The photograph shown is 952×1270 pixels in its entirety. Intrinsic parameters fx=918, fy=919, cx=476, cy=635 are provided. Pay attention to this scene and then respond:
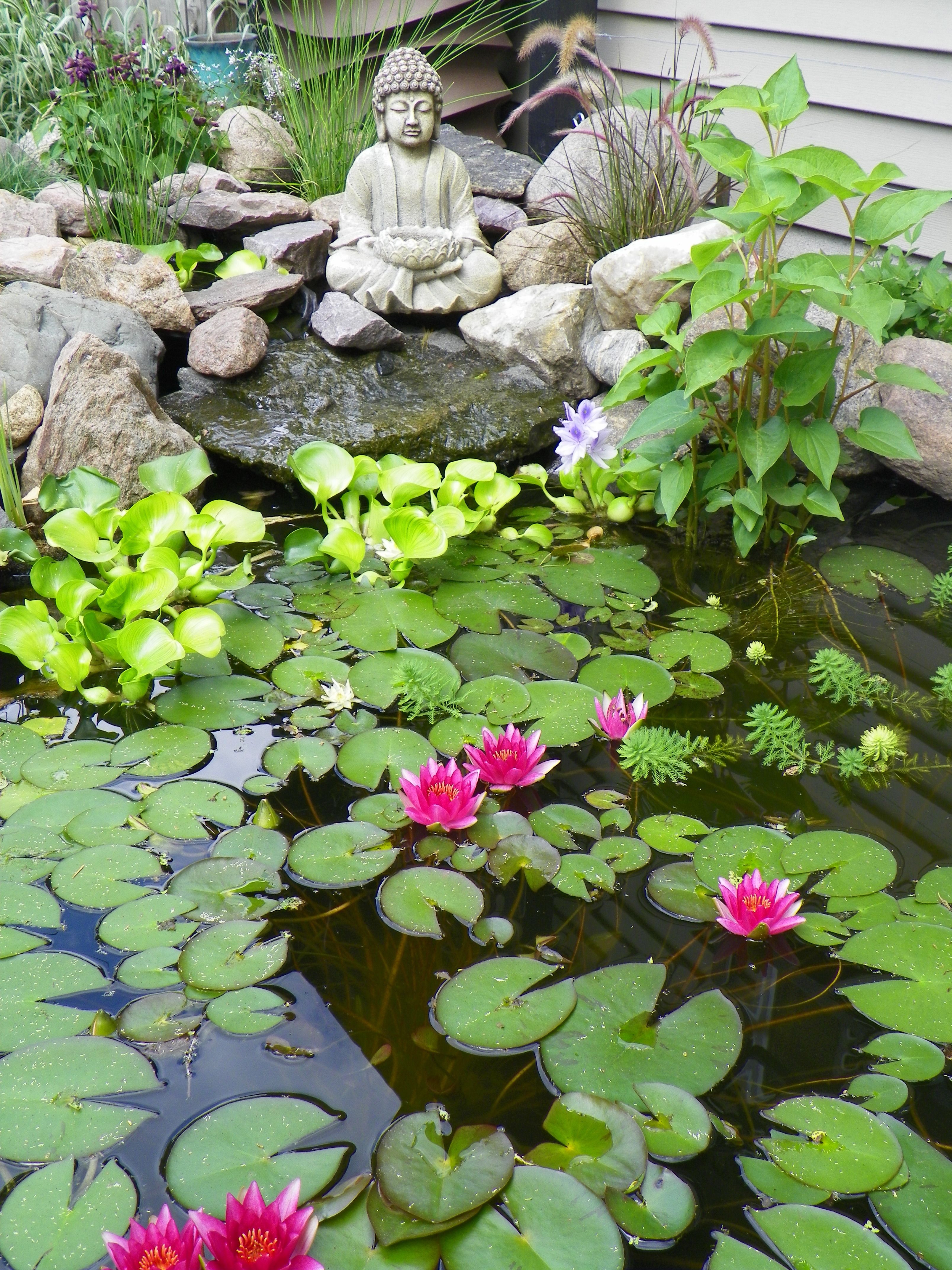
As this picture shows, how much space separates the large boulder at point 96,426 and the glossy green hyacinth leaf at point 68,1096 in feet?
5.55

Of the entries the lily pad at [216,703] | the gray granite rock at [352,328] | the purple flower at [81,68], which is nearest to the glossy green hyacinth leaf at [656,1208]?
the lily pad at [216,703]

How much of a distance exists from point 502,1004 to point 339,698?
0.81 meters

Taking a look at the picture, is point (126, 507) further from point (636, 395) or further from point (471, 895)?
point (471, 895)

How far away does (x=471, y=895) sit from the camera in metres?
1.44

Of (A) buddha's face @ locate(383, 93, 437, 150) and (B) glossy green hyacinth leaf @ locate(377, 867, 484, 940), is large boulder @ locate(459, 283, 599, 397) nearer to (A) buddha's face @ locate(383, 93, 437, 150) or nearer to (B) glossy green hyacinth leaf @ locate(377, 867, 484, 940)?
(A) buddha's face @ locate(383, 93, 437, 150)

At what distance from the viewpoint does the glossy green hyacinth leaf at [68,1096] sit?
1.08 meters

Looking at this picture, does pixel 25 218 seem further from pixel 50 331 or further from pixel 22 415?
pixel 22 415

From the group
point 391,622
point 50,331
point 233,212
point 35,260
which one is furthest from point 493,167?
point 391,622

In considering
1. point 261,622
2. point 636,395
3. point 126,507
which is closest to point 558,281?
point 636,395

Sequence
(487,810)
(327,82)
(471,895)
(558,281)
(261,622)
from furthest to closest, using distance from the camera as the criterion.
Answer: (327,82) < (558,281) < (261,622) < (487,810) < (471,895)

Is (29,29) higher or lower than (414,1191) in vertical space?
higher

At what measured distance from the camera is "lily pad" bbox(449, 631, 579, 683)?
200cm

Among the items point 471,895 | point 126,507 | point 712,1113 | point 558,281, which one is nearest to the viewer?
point 712,1113

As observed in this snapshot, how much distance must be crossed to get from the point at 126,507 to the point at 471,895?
172 centimetres
